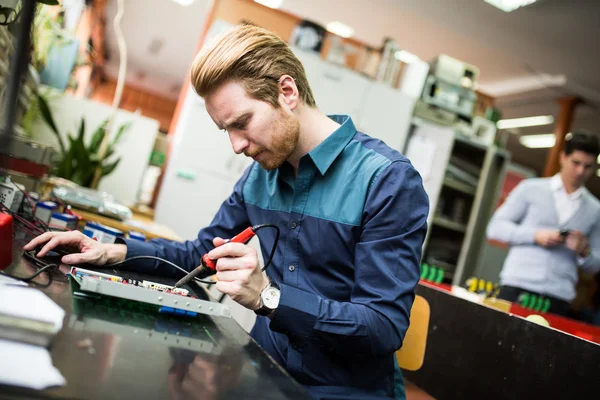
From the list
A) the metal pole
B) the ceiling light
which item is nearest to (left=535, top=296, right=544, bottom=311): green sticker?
the metal pole

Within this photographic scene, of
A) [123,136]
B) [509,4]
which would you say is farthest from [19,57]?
[509,4]

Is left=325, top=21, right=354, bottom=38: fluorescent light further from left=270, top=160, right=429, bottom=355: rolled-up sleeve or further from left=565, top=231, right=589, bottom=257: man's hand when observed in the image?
left=270, top=160, right=429, bottom=355: rolled-up sleeve

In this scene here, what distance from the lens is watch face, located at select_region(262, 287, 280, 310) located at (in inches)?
31.6

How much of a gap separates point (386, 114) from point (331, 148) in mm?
3271

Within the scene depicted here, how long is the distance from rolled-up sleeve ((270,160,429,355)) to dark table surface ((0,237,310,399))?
127mm

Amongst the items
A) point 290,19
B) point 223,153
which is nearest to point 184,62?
point 290,19

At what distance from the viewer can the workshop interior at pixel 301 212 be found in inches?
21.2

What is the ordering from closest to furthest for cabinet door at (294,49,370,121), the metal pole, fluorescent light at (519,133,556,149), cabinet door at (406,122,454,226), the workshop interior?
the metal pole, the workshop interior, cabinet door at (294,49,370,121), cabinet door at (406,122,454,226), fluorescent light at (519,133,556,149)

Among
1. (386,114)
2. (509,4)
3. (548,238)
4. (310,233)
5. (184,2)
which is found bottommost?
(310,233)

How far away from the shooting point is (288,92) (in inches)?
44.1

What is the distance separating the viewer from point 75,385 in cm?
42

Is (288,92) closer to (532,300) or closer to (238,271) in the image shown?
(238,271)

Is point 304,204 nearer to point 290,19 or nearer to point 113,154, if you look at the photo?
point 113,154

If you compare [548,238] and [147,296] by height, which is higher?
[548,238]
